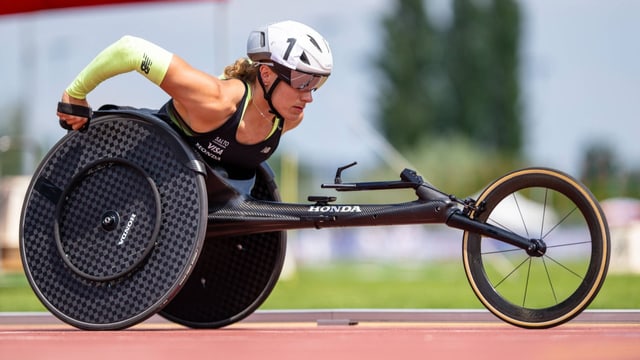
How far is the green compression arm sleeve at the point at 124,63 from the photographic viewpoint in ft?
20.6

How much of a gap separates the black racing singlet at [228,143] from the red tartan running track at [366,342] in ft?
3.28

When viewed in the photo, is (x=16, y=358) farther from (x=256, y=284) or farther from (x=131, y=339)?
(x=256, y=284)

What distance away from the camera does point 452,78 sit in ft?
240

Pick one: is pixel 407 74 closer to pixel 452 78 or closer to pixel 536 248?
pixel 452 78

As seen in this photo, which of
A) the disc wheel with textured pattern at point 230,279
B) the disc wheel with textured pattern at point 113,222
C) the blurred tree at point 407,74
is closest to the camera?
the disc wheel with textured pattern at point 113,222

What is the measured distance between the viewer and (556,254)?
1876 inches

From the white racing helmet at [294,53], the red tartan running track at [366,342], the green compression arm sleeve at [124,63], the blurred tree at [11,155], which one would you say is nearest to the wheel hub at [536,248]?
the red tartan running track at [366,342]

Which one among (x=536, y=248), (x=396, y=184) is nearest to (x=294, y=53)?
(x=396, y=184)

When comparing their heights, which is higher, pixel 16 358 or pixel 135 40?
pixel 135 40

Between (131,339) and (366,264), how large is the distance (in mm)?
38786

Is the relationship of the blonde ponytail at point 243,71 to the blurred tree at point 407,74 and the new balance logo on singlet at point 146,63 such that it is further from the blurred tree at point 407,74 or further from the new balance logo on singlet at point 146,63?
the blurred tree at point 407,74

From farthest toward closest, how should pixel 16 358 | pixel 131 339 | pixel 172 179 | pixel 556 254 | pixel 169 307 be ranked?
1. pixel 556 254
2. pixel 169 307
3. pixel 172 179
4. pixel 131 339
5. pixel 16 358

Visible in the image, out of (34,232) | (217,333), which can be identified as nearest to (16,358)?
(217,333)

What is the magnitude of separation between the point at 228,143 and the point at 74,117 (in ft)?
2.83
